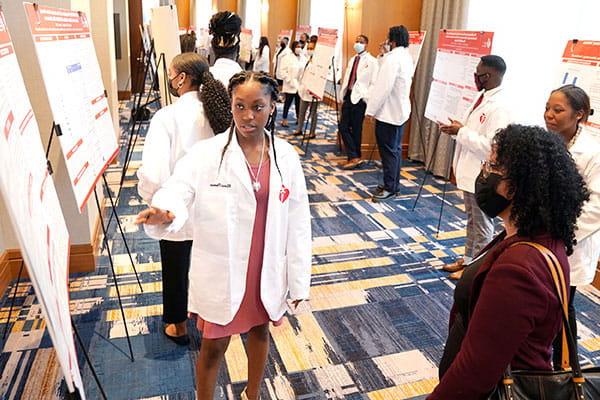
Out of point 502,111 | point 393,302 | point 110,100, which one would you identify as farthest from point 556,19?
point 110,100

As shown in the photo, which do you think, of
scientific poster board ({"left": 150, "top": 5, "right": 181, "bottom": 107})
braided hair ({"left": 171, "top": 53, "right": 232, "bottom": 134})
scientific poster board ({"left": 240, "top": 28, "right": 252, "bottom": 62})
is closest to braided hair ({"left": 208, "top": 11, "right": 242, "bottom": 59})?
scientific poster board ({"left": 150, "top": 5, "right": 181, "bottom": 107})

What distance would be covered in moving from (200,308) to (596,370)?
1.27 metres

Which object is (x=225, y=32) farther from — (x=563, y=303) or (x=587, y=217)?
(x=563, y=303)

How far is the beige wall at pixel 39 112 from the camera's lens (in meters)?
2.88

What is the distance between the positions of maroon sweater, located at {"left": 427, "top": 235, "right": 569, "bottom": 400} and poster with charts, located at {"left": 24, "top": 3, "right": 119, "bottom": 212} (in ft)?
5.16

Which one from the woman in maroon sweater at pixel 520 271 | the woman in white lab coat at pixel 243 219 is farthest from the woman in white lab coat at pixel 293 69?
the woman in maroon sweater at pixel 520 271

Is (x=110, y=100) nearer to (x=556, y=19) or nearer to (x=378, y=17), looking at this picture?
(x=378, y=17)

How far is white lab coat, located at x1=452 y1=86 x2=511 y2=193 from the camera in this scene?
10.2ft

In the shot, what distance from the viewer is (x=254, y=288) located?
1.88 m

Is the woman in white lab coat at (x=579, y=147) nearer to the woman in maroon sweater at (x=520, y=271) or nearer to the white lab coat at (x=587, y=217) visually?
the white lab coat at (x=587, y=217)

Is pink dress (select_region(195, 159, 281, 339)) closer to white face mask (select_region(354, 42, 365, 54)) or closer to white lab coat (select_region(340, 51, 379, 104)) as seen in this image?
white lab coat (select_region(340, 51, 379, 104))

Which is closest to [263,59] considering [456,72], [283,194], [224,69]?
[456,72]

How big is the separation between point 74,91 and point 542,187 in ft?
6.16

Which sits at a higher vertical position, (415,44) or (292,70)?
(415,44)
